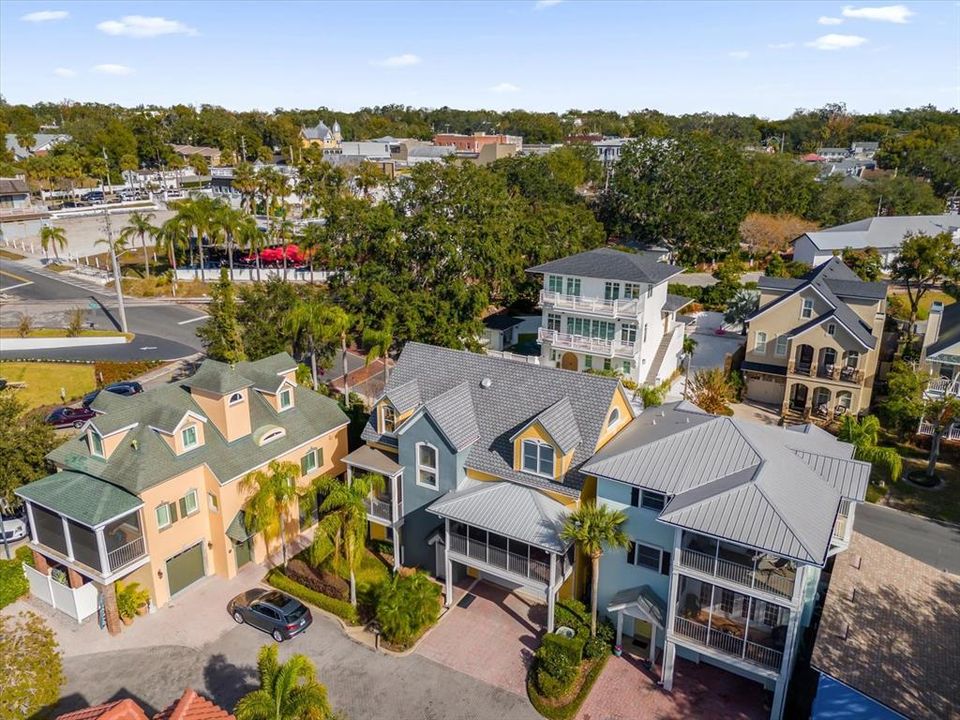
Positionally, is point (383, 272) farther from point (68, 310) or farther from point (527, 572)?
point (68, 310)

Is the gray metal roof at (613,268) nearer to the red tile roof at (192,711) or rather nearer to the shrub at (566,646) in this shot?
the shrub at (566,646)

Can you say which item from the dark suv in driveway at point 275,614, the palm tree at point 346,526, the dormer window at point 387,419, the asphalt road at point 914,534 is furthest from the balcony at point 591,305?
the dark suv in driveway at point 275,614

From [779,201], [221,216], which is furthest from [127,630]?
[779,201]

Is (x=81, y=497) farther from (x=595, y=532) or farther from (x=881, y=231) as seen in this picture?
(x=881, y=231)

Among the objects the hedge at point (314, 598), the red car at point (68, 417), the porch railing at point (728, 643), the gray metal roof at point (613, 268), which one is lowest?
the hedge at point (314, 598)

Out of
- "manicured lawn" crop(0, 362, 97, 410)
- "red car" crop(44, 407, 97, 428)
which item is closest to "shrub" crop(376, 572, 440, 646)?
"red car" crop(44, 407, 97, 428)

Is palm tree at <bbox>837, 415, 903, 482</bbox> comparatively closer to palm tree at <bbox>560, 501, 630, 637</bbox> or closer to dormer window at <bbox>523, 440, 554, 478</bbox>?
palm tree at <bbox>560, 501, 630, 637</bbox>
